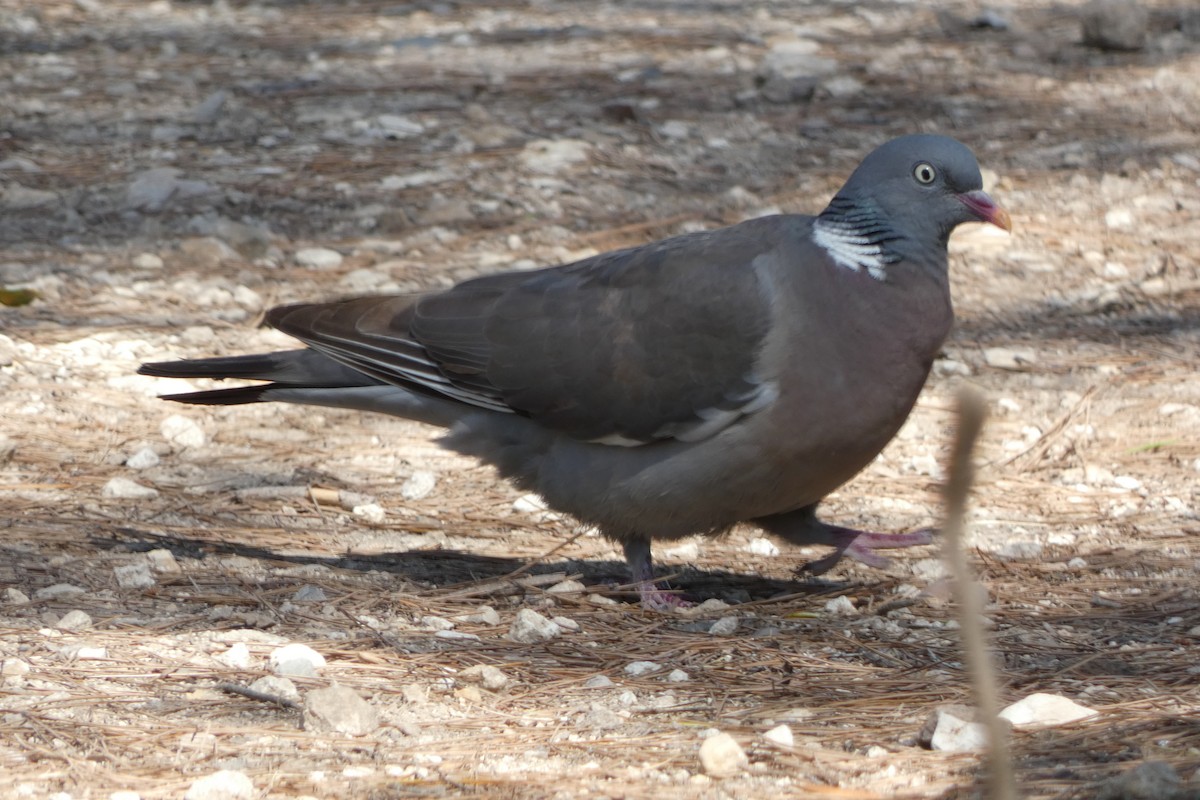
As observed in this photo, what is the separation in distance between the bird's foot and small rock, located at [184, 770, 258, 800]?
1.96 metres

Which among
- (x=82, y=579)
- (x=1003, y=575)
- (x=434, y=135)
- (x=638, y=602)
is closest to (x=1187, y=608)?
(x=1003, y=575)

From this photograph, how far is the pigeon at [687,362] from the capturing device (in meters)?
3.64

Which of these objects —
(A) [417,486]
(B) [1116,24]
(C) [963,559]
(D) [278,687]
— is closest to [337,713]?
(D) [278,687]

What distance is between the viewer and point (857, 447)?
362 centimetres

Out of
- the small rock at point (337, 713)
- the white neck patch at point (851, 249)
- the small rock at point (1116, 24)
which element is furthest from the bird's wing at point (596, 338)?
the small rock at point (1116, 24)

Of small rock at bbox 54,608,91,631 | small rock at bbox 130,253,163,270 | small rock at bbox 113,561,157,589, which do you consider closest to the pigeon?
small rock at bbox 113,561,157,589

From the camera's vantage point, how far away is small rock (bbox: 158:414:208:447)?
15.4 ft

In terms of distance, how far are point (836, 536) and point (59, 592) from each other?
1923 mm

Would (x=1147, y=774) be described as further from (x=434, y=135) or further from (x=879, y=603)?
(x=434, y=135)

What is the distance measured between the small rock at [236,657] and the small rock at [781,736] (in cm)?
106

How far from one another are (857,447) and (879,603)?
0.43 m

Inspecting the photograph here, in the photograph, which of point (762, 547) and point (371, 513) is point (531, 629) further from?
point (762, 547)

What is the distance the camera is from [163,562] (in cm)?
373

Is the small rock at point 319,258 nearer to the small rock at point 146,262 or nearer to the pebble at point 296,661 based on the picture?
the small rock at point 146,262
